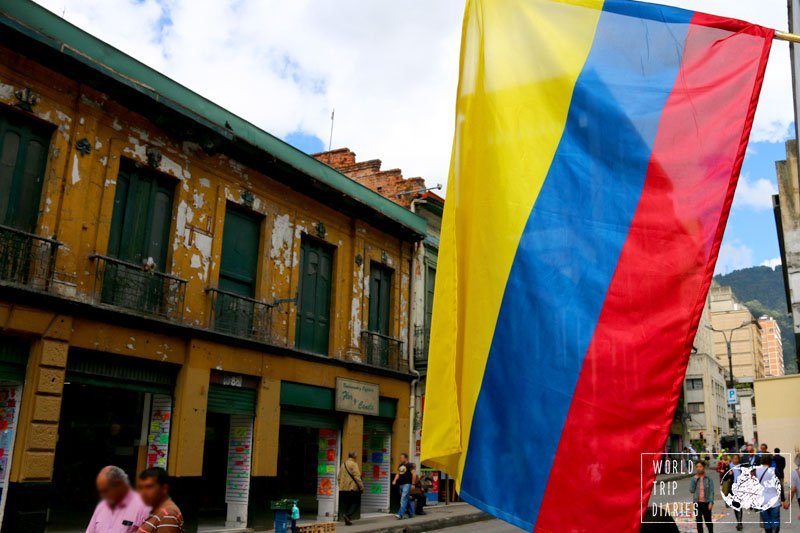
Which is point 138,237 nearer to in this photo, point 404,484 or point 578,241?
point 404,484

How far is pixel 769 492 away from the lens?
9648 millimetres

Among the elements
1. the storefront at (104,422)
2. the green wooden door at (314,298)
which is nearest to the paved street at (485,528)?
the green wooden door at (314,298)

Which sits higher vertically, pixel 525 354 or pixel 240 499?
pixel 525 354

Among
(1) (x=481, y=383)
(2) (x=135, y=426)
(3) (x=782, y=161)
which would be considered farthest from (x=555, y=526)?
(3) (x=782, y=161)

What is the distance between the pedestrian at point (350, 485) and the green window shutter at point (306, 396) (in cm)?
159

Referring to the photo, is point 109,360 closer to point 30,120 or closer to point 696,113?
point 30,120

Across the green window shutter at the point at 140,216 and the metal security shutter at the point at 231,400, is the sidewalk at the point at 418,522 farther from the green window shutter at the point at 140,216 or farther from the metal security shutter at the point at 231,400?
the green window shutter at the point at 140,216

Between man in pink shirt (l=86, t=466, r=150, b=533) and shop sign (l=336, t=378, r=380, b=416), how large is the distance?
1518 centimetres

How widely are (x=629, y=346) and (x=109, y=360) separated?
1259 centimetres

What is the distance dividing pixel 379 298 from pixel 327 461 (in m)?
5.54

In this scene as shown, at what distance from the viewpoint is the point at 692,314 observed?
11.3ft

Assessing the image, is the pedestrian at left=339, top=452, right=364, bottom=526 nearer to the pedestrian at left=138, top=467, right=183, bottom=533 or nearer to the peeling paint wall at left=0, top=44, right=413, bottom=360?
the peeling paint wall at left=0, top=44, right=413, bottom=360

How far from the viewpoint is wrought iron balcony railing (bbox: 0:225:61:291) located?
1237 centimetres

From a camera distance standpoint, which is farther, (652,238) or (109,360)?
(109,360)
